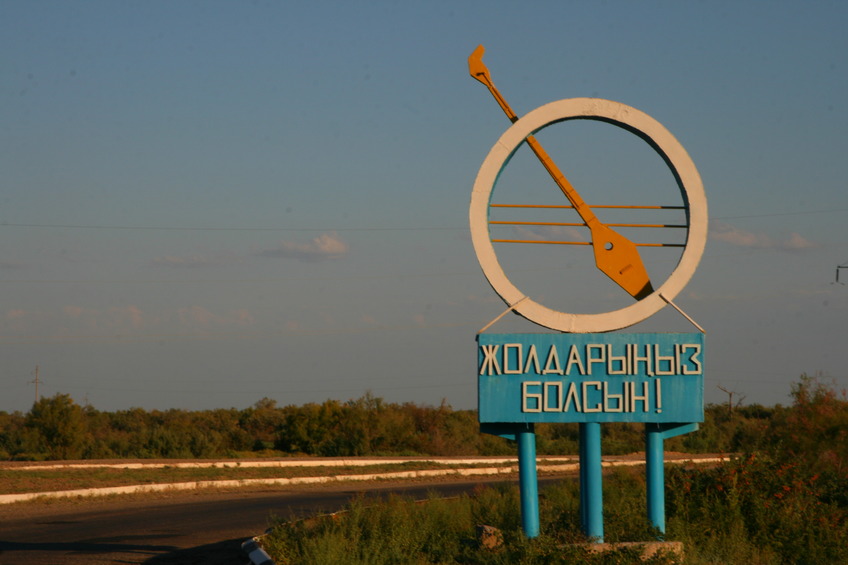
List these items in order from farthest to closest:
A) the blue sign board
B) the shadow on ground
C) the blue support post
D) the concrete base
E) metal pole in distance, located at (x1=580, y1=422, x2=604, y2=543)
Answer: the shadow on ground
the blue support post
metal pole in distance, located at (x1=580, y1=422, x2=604, y2=543)
the blue sign board
the concrete base

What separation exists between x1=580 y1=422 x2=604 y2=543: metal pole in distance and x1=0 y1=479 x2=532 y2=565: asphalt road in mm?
5681

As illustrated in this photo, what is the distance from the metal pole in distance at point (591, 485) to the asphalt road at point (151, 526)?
568 centimetres

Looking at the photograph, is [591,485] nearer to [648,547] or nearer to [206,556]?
[648,547]

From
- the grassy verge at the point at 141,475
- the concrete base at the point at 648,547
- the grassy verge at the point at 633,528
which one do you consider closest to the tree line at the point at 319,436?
the grassy verge at the point at 141,475

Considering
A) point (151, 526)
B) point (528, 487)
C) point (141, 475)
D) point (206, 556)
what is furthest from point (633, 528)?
point (141, 475)

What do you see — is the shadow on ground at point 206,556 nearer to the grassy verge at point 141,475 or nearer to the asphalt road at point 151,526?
the asphalt road at point 151,526

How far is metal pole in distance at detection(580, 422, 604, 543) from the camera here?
13141 mm

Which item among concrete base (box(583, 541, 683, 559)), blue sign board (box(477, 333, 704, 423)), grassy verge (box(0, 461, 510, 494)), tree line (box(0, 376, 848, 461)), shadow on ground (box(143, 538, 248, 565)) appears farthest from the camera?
tree line (box(0, 376, 848, 461))

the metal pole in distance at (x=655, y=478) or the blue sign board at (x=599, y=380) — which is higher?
the blue sign board at (x=599, y=380)

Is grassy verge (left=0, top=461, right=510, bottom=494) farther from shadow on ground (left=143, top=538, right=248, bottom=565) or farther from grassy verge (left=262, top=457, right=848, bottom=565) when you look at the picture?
grassy verge (left=262, top=457, right=848, bottom=565)

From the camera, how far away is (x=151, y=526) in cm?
1970

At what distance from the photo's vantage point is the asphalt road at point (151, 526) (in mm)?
15516

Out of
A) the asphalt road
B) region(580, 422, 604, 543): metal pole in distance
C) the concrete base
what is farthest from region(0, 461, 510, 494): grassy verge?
the concrete base

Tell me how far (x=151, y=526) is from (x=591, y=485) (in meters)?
10.8
